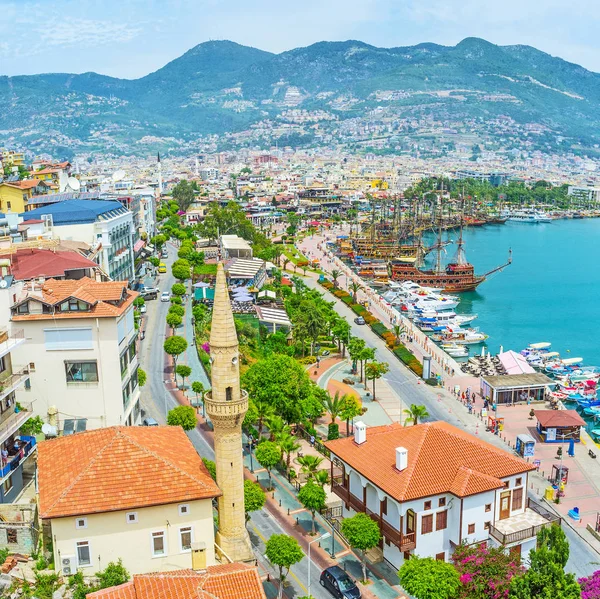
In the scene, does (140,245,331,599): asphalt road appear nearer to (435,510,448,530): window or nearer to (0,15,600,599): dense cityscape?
(0,15,600,599): dense cityscape

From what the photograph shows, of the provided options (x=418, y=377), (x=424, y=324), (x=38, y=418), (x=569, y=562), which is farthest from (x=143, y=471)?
(x=424, y=324)

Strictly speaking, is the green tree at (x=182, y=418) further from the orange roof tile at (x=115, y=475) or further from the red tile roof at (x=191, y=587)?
the red tile roof at (x=191, y=587)

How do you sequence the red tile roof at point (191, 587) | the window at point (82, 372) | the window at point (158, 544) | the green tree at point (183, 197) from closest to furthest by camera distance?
the red tile roof at point (191, 587) → the window at point (158, 544) → the window at point (82, 372) → the green tree at point (183, 197)

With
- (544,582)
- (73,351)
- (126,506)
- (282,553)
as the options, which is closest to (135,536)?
(126,506)

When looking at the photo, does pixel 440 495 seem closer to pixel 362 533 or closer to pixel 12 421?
pixel 362 533

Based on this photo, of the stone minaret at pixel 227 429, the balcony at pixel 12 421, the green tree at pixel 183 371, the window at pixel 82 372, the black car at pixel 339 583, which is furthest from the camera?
the green tree at pixel 183 371

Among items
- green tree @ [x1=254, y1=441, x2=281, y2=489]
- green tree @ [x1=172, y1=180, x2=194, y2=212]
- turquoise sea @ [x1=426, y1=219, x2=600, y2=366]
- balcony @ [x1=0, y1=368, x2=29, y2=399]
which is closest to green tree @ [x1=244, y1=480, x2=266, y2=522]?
green tree @ [x1=254, y1=441, x2=281, y2=489]

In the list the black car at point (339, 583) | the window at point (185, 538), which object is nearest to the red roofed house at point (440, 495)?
the black car at point (339, 583)
